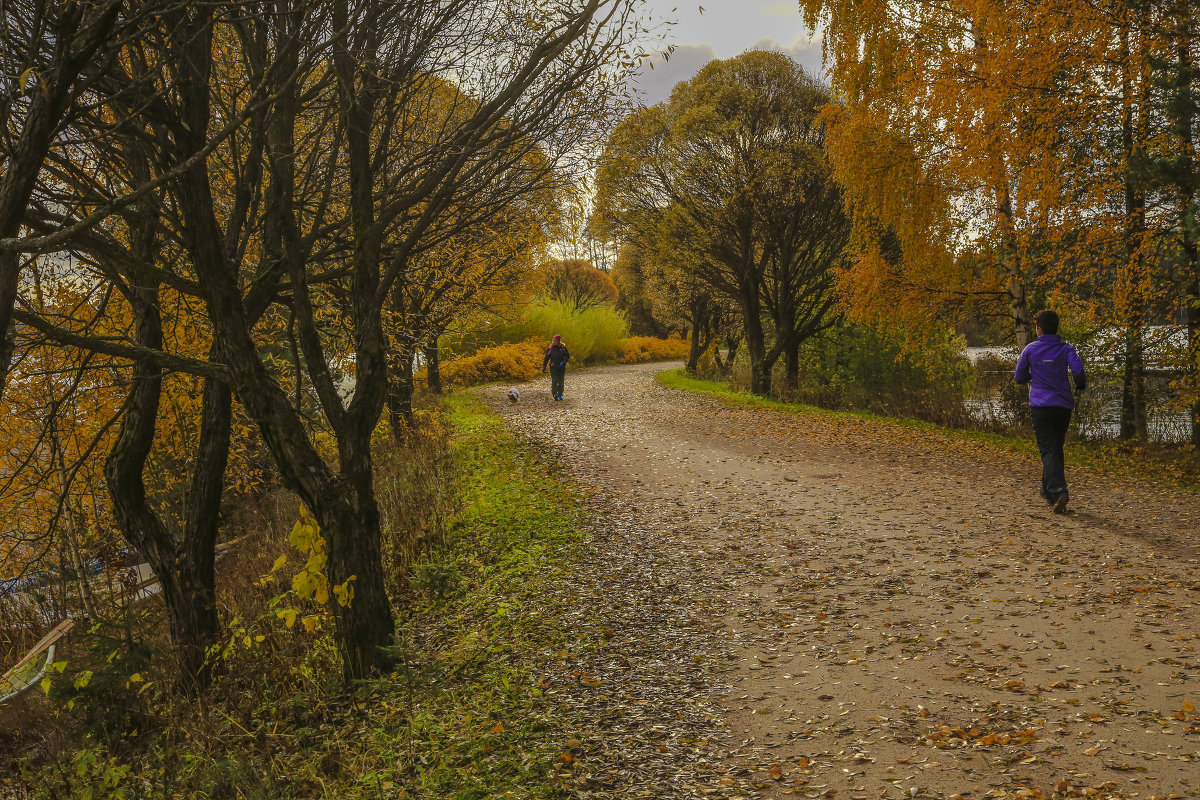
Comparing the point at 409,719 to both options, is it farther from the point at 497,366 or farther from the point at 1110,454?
the point at 497,366

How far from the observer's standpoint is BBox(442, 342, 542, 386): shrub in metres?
28.7

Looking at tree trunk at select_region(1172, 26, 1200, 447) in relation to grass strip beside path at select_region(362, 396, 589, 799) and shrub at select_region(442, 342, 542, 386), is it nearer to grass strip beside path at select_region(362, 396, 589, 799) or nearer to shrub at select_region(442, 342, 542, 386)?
grass strip beside path at select_region(362, 396, 589, 799)

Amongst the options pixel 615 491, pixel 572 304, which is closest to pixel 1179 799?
pixel 615 491

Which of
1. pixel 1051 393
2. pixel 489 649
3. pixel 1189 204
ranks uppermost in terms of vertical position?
pixel 1189 204

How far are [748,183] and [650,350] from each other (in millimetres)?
26745

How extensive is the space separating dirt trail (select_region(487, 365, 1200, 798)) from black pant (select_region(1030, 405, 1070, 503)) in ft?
1.05

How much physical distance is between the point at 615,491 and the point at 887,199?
861cm

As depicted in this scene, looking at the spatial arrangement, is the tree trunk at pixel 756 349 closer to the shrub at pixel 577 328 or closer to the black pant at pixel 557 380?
the black pant at pixel 557 380

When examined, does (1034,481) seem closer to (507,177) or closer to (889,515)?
(889,515)

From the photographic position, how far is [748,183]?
2078 cm

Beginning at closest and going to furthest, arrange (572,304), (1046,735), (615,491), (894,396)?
(1046,735) → (615,491) → (894,396) → (572,304)

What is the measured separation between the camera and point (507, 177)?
6.72m

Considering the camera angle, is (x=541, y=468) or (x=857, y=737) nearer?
(x=857, y=737)

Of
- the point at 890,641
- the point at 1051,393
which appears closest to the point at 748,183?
the point at 1051,393
